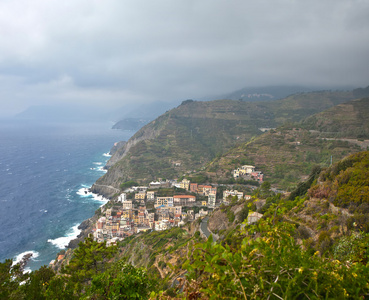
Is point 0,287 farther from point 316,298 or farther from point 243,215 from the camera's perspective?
point 243,215

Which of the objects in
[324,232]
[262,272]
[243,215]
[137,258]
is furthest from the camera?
[137,258]

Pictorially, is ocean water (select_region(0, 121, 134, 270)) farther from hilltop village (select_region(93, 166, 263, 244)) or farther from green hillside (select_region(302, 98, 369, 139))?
green hillside (select_region(302, 98, 369, 139))

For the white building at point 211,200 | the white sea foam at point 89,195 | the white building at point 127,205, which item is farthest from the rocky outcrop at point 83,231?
the white building at point 211,200

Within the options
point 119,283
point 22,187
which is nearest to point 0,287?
point 119,283

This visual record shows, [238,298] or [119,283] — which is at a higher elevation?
[238,298]

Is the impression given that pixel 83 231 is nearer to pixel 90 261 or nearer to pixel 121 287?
pixel 90 261

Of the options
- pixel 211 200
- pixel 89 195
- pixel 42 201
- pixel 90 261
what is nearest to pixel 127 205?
pixel 211 200
